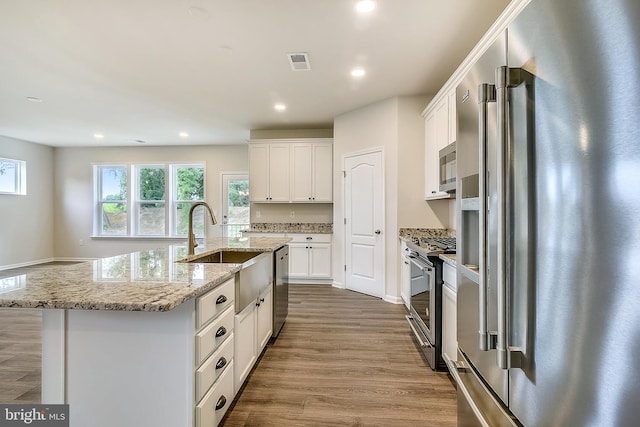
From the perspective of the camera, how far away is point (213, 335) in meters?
1.51

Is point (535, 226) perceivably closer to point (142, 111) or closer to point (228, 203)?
point (142, 111)

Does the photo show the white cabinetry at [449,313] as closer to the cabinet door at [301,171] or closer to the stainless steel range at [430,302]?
the stainless steel range at [430,302]

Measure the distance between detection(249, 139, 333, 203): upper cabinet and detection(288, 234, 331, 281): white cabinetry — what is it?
28.8 inches

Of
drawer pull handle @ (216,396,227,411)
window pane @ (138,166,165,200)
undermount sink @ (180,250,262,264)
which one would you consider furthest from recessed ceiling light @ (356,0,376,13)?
window pane @ (138,166,165,200)

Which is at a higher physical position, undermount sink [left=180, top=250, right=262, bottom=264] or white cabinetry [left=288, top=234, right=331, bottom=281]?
undermount sink [left=180, top=250, right=262, bottom=264]

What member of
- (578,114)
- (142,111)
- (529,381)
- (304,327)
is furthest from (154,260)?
(142,111)

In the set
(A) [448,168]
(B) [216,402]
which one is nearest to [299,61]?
(A) [448,168]

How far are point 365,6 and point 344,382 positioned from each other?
2.79 m

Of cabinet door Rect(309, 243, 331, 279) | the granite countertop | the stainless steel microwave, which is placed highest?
the stainless steel microwave

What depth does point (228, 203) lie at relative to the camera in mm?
7230

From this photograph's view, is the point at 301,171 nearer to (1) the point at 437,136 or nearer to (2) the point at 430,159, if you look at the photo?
(2) the point at 430,159

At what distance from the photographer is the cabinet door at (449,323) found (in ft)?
6.96

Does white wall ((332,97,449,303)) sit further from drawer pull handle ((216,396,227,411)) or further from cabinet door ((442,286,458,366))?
drawer pull handle ((216,396,227,411))

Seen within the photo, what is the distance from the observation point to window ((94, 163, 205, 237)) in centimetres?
732
